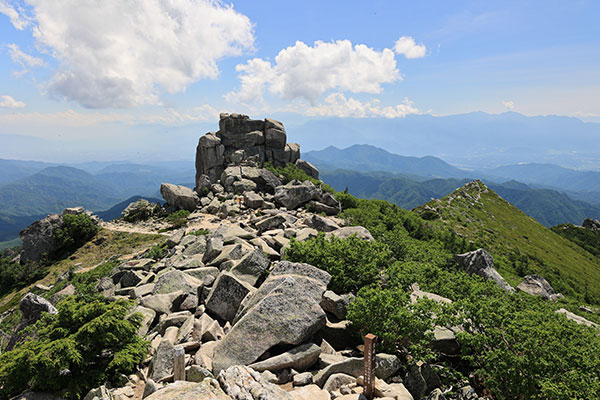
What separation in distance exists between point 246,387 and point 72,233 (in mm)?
48006

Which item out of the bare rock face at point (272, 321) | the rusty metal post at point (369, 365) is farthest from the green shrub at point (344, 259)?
the rusty metal post at point (369, 365)

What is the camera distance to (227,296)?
1328cm

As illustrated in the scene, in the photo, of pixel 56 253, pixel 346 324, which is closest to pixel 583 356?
pixel 346 324

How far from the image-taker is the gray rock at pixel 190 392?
21.6 ft

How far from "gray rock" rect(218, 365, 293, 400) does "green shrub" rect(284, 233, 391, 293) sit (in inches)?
252

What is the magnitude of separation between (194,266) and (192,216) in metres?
22.6

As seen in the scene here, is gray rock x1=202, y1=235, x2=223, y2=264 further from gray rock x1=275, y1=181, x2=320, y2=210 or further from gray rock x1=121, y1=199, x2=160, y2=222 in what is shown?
gray rock x1=121, y1=199, x2=160, y2=222

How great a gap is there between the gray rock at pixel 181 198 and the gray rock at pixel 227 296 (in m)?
31.7

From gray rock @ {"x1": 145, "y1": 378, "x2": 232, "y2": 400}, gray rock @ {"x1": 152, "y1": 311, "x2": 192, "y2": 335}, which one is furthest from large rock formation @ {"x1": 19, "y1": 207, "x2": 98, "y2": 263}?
gray rock @ {"x1": 145, "y1": 378, "x2": 232, "y2": 400}

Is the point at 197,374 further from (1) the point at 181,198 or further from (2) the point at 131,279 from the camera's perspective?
(1) the point at 181,198

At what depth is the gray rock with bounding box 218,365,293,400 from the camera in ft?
24.1

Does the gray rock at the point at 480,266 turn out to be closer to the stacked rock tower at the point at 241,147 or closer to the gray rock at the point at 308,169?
the gray rock at the point at 308,169

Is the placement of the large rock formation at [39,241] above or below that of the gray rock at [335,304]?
below

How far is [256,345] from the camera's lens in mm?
10094
